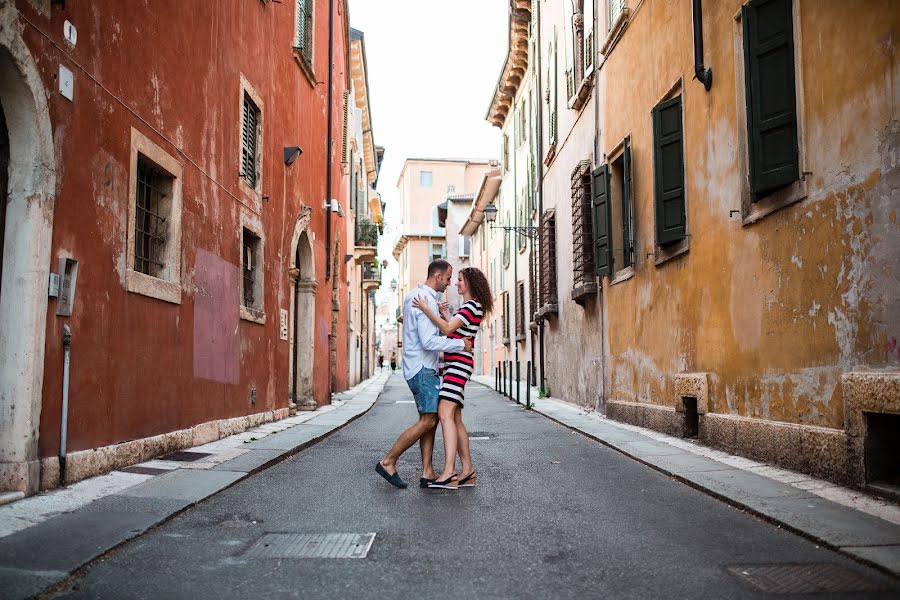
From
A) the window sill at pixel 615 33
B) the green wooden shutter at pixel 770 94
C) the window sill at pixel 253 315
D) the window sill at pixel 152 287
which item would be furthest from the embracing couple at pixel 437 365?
the window sill at pixel 615 33

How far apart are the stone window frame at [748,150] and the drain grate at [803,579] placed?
3709mm

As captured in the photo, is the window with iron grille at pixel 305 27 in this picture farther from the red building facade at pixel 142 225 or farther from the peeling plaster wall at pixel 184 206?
the peeling plaster wall at pixel 184 206

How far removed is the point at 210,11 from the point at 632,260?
22.1 feet

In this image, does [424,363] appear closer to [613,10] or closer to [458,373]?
[458,373]

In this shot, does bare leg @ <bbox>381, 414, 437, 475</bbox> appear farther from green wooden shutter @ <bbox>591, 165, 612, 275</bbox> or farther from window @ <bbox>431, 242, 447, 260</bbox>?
window @ <bbox>431, 242, 447, 260</bbox>

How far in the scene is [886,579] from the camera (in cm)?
383

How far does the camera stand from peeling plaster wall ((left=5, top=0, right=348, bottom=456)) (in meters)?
6.39

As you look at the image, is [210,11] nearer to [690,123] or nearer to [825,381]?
[690,123]

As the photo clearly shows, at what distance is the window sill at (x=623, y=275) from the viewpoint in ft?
41.1

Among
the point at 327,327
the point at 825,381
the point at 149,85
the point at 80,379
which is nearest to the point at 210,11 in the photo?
the point at 149,85

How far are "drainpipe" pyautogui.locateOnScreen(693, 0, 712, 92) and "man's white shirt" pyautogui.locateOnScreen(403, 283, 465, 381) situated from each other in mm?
4402

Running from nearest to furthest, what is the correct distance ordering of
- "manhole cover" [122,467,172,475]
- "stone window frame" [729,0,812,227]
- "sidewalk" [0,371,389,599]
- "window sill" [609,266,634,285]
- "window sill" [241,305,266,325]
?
"sidewalk" [0,371,389,599]
"stone window frame" [729,0,812,227]
"manhole cover" [122,467,172,475]
"window sill" [241,305,266,325]
"window sill" [609,266,634,285]

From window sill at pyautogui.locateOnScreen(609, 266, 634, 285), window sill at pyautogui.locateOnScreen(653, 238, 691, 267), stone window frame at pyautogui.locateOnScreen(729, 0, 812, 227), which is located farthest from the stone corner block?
window sill at pyautogui.locateOnScreen(609, 266, 634, 285)

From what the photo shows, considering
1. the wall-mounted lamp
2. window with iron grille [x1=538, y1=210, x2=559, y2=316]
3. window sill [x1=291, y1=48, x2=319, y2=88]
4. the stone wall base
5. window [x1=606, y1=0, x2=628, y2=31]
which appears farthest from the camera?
window with iron grille [x1=538, y1=210, x2=559, y2=316]
